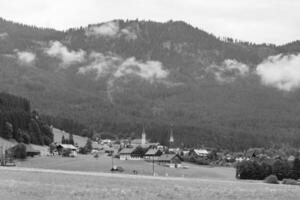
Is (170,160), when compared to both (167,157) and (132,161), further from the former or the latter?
(132,161)

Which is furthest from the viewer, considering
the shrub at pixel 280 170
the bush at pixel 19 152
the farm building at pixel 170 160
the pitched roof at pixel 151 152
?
the pitched roof at pixel 151 152

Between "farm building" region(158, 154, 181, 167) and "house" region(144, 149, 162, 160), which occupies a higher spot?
"house" region(144, 149, 162, 160)

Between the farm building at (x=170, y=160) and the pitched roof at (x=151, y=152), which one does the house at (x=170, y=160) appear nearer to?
the farm building at (x=170, y=160)

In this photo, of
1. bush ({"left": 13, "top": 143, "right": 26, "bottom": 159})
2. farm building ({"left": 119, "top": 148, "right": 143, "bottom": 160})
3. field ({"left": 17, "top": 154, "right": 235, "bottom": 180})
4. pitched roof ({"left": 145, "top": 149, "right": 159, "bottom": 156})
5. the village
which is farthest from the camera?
farm building ({"left": 119, "top": 148, "right": 143, "bottom": 160})

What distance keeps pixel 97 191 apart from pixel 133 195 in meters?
3.76

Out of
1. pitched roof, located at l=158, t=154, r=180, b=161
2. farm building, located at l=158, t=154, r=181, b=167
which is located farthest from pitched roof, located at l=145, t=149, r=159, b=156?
farm building, located at l=158, t=154, r=181, b=167

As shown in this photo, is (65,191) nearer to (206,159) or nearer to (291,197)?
(291,197)

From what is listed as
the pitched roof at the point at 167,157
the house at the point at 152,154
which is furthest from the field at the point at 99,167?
the house at the point at 152,154

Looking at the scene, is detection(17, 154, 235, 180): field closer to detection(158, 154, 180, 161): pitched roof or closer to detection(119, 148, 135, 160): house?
detection(158, 154, 180, 161): pitched roof

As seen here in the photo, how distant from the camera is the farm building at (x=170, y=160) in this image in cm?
15569

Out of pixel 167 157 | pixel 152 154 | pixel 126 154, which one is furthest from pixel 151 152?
pixel 167 157

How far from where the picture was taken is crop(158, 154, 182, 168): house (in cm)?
15548

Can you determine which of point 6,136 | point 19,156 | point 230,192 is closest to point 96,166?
point 19,156

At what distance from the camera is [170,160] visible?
15938 cm
